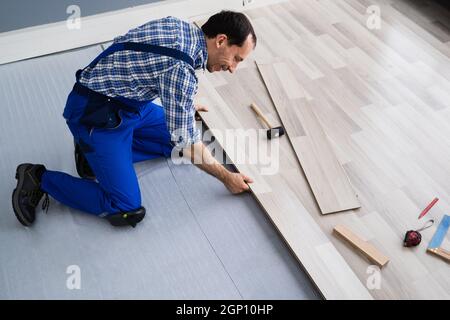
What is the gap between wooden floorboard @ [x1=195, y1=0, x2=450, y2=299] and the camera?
2260 millimetres

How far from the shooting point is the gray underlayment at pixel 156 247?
7.13 feet

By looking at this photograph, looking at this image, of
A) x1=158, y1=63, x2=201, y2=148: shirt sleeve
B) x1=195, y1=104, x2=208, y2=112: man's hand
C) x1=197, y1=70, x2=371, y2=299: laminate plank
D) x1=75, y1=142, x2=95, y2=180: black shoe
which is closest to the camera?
x1=158, y1=63, x2=201, y2=148: shirt sleeve

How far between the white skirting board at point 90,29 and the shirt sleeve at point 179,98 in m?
1.74

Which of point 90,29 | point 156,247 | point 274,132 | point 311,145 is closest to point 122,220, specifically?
point 156,247

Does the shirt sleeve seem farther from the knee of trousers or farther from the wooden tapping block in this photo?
the wooden tapping block

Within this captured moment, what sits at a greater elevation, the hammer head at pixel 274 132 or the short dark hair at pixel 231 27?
the short dark hair at pixel 231 27

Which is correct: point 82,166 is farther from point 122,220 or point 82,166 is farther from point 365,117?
point 365,117

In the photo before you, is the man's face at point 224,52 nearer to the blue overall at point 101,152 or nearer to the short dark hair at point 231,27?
the short dark hair at point 231,27

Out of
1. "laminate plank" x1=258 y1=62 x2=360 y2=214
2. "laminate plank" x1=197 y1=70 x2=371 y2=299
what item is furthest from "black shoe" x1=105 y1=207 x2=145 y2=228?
"laminate plank" x1=258 y1=62 x2=360 y2=214

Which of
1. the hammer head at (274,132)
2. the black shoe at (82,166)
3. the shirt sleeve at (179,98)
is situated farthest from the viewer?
the hammer head at (274,132)

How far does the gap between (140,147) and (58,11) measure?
1346 millimetres

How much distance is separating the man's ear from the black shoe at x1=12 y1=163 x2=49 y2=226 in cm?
116

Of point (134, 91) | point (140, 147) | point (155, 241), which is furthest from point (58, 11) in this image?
point (155, 241)

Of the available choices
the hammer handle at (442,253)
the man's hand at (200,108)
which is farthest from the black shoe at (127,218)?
the hammer handle at (442,253)
